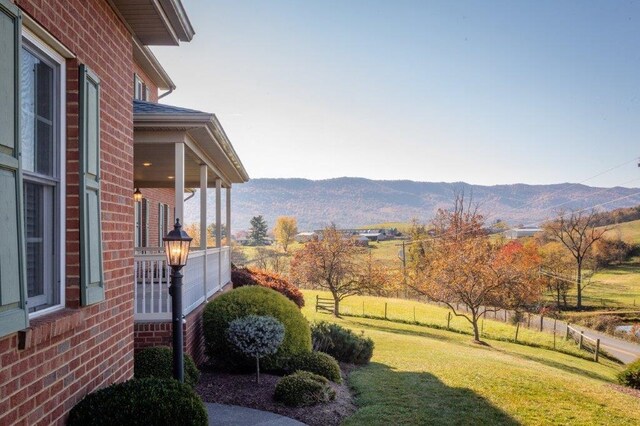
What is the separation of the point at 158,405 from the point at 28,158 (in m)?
2.17

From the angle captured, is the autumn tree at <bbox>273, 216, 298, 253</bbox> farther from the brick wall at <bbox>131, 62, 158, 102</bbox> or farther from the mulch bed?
the mulch bed

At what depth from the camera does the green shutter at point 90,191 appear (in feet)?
14.5

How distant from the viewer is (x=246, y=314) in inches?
396

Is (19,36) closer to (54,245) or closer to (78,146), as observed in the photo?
(78,146)

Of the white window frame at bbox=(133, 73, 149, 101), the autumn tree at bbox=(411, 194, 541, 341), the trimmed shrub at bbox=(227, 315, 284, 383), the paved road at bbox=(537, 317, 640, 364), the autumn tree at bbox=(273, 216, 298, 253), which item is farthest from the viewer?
the autumn tree at bbox=(273, 216, 298, 253)

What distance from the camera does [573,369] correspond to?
1991cm

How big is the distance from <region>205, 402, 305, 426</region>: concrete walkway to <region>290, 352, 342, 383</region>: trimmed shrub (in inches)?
75.9

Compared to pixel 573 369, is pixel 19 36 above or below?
above

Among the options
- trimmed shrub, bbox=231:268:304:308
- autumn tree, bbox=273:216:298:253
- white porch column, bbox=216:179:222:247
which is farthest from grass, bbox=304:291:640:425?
autumn tree, bbox=273:216:298:253

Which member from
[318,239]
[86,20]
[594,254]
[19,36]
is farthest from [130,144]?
[594,254]

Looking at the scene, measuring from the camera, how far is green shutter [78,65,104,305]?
4434mm

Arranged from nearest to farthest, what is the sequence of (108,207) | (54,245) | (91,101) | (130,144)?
(54,245), (91,101), (108,207), (130,144)

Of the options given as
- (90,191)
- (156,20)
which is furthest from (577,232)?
(90,191)

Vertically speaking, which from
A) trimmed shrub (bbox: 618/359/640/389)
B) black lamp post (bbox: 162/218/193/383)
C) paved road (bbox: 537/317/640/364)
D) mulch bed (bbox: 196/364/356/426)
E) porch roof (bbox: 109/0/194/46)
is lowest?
paved road (bbox: 537/317/640/364)
